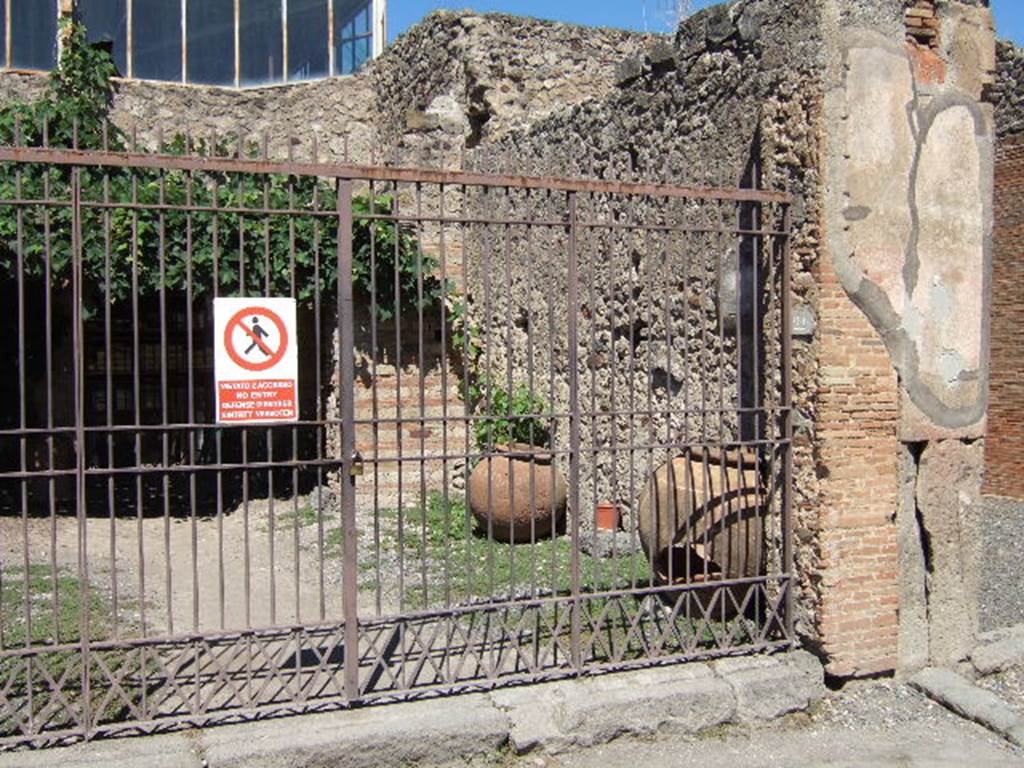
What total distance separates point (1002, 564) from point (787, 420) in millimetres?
4156

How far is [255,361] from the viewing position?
4418 millimetres

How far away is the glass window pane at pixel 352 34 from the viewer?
14.4m

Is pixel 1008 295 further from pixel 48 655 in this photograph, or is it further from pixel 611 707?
pixel 48 655

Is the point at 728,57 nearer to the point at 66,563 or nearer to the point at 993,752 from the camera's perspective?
the point at 993,752

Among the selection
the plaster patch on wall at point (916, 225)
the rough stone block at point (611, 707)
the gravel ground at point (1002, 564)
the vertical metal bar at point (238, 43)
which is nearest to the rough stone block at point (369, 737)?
the rough stone block at point (611, 707)

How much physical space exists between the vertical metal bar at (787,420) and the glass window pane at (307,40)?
10.6 meters

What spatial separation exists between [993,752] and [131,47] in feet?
42.4

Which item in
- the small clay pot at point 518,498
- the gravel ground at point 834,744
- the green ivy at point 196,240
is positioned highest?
the green ivy at point 196,240

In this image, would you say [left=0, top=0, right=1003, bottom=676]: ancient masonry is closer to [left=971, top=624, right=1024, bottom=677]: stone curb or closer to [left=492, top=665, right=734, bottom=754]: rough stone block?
[left=971, top=624, right=1024, bottom=677]: stone curb

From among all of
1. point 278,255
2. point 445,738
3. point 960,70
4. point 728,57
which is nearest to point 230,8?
point 278,255

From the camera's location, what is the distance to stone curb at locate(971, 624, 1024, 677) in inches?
217

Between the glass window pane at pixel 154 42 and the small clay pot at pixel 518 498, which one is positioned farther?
the glass window pane at pixel 154 42

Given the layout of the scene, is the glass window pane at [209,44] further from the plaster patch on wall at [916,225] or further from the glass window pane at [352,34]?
the plaster patch on wall at [916,225]

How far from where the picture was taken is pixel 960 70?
534cm
